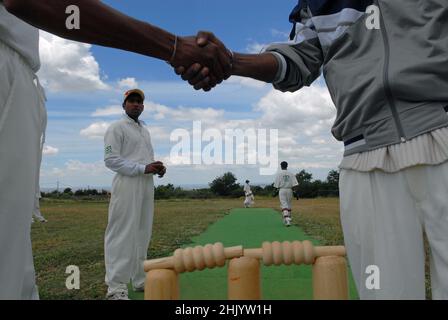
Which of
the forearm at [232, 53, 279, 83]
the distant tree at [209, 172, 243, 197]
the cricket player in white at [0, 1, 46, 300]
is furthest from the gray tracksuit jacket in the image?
the distant tree at [209, 172, 243, 197]

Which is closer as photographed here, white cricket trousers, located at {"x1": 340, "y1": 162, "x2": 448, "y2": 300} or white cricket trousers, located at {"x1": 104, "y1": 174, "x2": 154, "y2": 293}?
white cricket trousers, located at {"x1": 340, "y1": 162, "x2": 448, "y2": 300}

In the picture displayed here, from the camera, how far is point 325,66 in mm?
1584

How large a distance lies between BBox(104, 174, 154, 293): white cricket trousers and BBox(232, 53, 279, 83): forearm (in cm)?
292

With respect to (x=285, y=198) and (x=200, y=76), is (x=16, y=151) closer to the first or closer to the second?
(x=200, y=76)

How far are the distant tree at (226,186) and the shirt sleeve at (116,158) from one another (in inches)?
1687

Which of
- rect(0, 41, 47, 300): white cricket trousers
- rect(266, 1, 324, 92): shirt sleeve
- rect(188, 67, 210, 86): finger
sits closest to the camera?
rect(0, 41, 47, 300): white cricket trousers

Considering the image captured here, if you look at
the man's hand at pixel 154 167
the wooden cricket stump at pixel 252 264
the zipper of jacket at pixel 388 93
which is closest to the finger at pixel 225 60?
the zipper of jacket at pixel 388 93

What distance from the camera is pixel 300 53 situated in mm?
1699

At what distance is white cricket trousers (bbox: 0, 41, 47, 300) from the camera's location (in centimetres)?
145

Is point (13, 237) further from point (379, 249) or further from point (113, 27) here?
point (379, 249)

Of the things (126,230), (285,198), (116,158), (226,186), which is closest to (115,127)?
(116,158)

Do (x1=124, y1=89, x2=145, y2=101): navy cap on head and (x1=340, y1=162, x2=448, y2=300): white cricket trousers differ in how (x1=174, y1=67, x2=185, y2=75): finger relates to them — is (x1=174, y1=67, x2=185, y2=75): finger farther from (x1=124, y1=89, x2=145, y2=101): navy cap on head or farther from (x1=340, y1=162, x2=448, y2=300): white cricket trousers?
(x1=124, y1=89, x2=145, y2=101): navy cap on head

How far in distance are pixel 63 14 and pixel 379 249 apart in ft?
3.94
